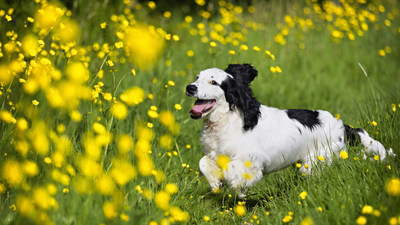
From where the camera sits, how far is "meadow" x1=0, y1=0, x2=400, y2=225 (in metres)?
2.16

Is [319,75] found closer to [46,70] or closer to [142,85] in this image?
[142,85]

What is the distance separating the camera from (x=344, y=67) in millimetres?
6582

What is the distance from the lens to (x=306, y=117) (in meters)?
3.27

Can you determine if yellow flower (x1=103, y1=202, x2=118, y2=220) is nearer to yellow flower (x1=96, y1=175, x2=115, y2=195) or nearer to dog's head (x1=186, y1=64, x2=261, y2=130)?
yellow flower (x1=96, y1=175, x2=115, y2=195)

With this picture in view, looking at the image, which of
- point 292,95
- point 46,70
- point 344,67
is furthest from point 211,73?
point 344,67

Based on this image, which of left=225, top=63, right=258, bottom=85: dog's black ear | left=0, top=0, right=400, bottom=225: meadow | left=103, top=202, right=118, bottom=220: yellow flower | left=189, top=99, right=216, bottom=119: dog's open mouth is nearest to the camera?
A: left=103, top=202, right=118, bottom=220: yellow flower

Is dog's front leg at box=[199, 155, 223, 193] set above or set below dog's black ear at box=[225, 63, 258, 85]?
below

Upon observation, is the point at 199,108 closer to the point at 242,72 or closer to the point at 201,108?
the point at 201,108

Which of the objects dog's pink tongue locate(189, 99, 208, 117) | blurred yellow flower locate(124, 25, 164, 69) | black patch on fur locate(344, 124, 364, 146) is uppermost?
dog's pink tongue locate(189, 99, 208, 117)

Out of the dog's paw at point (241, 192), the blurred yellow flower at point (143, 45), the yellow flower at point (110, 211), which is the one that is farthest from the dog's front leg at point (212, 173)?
the blurred yellow flower at point (143, 45)

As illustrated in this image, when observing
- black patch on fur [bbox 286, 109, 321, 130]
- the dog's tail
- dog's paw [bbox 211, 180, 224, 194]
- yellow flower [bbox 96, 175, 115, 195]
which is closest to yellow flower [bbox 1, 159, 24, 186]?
yellow flower [bbox 96, 175, 115, 195]

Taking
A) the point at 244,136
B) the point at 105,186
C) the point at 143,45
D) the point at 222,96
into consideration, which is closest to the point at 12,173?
the point at 105,186

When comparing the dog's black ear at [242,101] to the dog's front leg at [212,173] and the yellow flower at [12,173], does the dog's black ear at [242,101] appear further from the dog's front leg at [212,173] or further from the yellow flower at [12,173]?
the yellow flower at [12,173]

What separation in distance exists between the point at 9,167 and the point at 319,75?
4897mm
